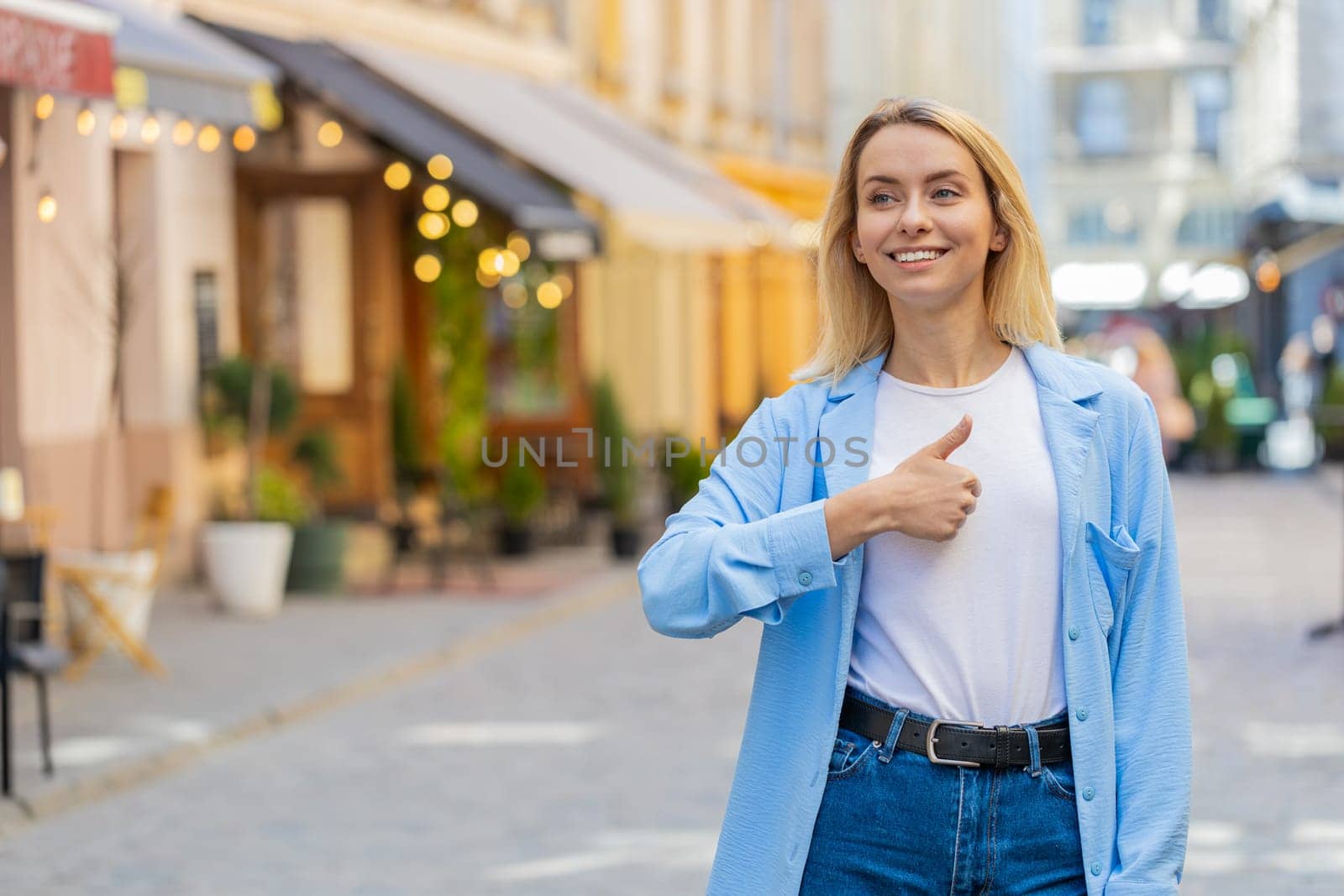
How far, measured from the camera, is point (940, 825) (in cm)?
270

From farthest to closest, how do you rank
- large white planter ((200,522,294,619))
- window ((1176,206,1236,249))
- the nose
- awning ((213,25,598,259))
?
1. window ((1176,206,1236,249))
2. awning ((213,25,598,259))
3. large white planter ((200,522,294,619))
4. the nose

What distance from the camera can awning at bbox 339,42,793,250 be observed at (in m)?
17.0

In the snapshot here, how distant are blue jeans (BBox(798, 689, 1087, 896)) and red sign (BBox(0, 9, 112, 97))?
6881mm

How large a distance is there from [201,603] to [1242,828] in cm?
833

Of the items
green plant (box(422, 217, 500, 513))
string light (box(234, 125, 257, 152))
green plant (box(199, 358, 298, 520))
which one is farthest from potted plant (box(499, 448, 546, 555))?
string light (box(234, 125, 257, 152))

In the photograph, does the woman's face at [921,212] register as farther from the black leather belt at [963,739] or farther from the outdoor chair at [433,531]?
the outdoor chair at [433,531]

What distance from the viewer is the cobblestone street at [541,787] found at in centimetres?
677

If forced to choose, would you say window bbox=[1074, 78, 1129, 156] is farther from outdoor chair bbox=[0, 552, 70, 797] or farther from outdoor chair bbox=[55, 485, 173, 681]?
outdoor chair bbox=[0, 552, 70, 797]

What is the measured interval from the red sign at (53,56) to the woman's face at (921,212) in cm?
668

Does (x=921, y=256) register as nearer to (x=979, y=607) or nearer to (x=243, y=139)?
(x=979, y=607)

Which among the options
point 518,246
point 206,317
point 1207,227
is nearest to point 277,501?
point 206,317

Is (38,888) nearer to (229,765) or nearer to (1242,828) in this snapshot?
(229,765)

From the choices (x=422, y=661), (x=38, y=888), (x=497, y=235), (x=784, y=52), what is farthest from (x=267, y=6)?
→ (x=784, y=52)

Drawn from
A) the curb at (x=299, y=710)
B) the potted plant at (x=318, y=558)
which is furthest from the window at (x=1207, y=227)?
the potted plant at (x=318, y=558)
